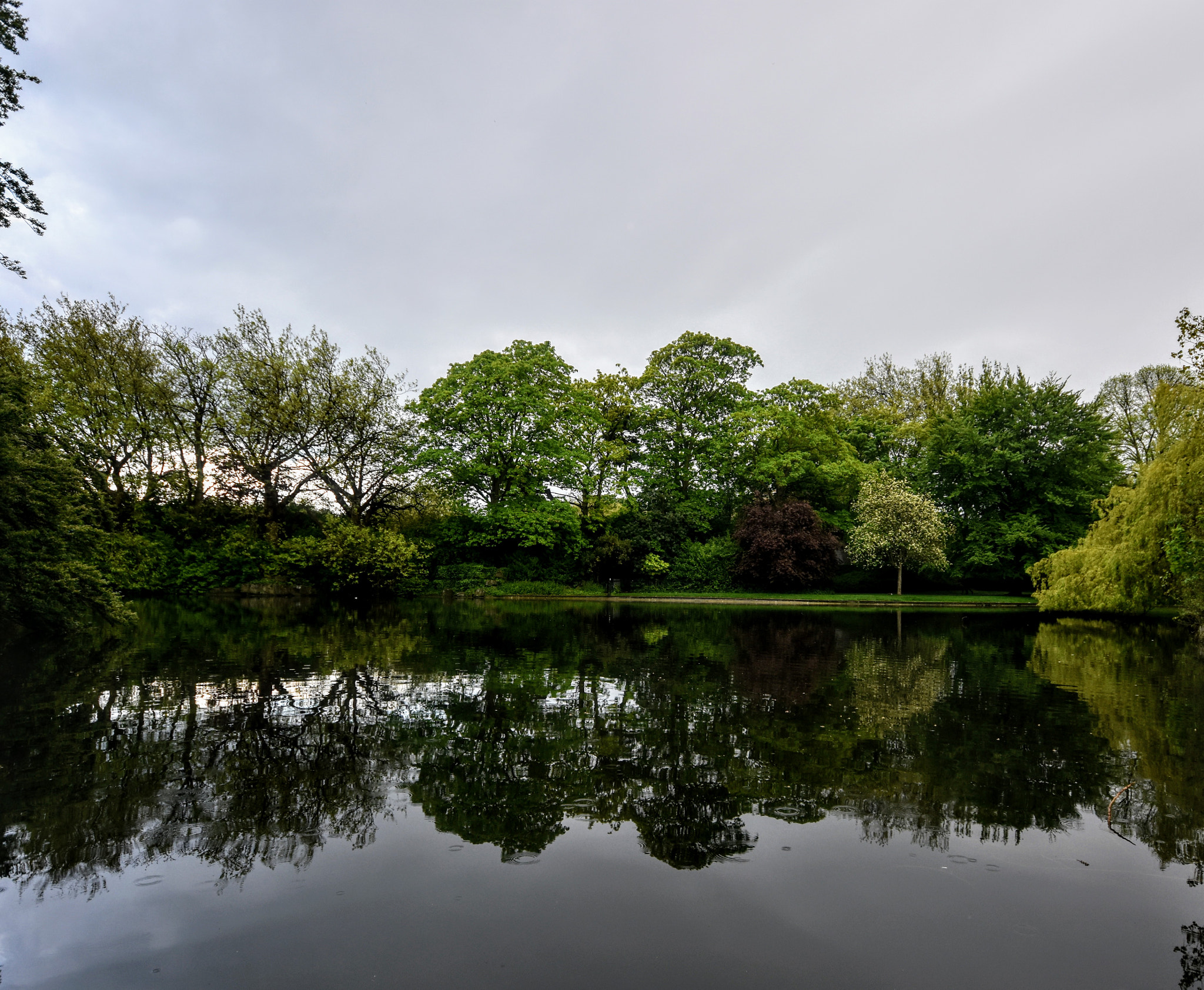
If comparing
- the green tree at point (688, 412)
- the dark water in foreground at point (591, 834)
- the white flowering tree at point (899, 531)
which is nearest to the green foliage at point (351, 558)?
the green tree at point (688, 412)

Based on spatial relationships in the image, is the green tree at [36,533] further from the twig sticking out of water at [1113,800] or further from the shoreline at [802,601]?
the shoreline at [802,601]

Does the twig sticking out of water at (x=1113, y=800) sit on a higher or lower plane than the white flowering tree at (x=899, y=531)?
lower

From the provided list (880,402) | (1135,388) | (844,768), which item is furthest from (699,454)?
(844,768)

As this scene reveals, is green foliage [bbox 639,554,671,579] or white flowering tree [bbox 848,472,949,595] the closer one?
white flowering tree [bbox 848,472,949,595]

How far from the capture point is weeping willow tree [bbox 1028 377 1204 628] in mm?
15906

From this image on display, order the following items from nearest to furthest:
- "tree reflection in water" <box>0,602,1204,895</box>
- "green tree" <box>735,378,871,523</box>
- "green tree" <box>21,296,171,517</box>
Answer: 1. "tree reflection in water" <box>0,602,1204,895</box>
2. "green tree" <box>21,296,171,517</box>
3. "green tree" <box>735,378,871,523</box>

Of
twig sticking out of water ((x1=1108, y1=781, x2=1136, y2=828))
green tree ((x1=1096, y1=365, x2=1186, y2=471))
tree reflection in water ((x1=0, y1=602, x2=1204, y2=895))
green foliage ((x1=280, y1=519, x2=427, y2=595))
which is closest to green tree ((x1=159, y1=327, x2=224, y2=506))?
green foliage ((x1=280, y1=519, x2=427, y2=595))

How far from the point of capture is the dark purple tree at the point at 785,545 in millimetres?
34438

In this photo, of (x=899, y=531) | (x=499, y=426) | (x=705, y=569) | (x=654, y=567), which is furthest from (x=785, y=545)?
(x=499, y=426)

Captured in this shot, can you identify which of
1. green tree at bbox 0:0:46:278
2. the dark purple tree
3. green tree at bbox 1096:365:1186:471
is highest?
green tree at bbox 1096:365:1186:471

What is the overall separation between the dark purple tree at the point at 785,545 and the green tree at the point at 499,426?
10.7m

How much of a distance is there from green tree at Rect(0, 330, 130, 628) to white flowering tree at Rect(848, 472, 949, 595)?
30908 millimetres

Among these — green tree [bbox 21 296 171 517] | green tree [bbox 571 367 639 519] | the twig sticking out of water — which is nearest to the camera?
the twig sticking out of water

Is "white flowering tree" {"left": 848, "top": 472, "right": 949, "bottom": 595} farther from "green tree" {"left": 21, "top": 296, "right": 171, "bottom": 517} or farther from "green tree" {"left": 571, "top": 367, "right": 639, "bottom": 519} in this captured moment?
"green tree" {"left": 21, "top": 296, "right": 171, "bottom": 517}
